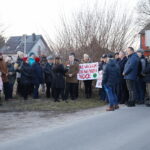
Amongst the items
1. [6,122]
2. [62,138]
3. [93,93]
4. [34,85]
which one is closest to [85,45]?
[93,93]

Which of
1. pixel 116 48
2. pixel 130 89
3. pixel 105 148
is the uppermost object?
pixel 116 48

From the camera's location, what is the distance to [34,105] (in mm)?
11180

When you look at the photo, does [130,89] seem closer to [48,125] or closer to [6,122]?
[48,125]

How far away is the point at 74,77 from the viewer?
12562 mm

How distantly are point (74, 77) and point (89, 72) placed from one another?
719mm

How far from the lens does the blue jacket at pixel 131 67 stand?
10609mm

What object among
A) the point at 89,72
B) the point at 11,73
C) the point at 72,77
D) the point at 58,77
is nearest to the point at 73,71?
the point at 72,77

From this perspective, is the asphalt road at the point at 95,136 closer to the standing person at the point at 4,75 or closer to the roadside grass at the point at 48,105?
the roadside grass at the point at 48,105

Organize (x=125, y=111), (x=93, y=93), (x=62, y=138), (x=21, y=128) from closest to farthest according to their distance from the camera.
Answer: (x=62, y=138) → (x=21, y=128) → (x=125, y=111) → (x=93, y=93)

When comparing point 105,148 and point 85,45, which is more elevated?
point 85,45

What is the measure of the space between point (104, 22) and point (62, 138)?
941cm

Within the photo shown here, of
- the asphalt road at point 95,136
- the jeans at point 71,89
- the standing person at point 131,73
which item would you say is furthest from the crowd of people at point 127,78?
the asphalt road at point 95,136

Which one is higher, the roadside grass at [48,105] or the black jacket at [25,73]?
the black jacket at [25,73]

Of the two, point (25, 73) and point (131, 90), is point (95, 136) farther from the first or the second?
point (25, 73)
